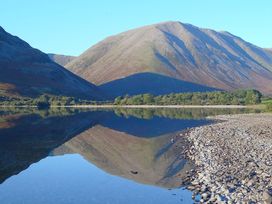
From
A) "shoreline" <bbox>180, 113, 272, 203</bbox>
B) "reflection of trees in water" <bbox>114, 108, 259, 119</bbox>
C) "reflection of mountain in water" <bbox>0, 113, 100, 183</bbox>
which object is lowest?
"reflection of trees in water" <bbox>114, 108, 259, 119</bbox>

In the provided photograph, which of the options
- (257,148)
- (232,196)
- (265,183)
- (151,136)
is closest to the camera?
(232,196)

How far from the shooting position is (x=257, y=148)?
43.7 meters

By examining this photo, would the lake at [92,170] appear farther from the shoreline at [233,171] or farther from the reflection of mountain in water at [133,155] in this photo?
the shoreline at [233,171]

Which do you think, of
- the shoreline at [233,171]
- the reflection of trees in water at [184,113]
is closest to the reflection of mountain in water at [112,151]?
the shoreline at [233,171]

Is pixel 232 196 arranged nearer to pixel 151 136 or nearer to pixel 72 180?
pixel 72 180

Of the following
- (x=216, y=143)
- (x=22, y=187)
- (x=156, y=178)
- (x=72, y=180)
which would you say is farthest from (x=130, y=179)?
(x=216, y=143)

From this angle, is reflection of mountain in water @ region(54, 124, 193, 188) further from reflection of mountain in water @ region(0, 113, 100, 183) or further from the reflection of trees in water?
the reflection of trees in water

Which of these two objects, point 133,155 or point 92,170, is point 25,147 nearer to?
point 133,155

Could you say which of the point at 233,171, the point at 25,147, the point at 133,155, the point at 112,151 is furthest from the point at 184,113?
the point at 233,171

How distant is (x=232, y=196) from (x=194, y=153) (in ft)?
68.4

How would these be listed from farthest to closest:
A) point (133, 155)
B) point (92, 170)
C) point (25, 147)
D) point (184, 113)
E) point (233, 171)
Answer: point (184, 113)
point (25, 147)
point (133, 155)
point (92, 170)
point (233, 171)

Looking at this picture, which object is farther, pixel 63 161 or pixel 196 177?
pixel 63 161

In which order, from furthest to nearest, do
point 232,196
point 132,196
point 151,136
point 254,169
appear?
point 151,136
point 254,169
point 132,196
point 232,196

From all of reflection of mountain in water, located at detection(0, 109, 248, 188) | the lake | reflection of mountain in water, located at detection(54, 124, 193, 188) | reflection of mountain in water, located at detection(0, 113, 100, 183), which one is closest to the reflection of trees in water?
reflection of mountain in water, located at detection(0, 109, 248, 188)
